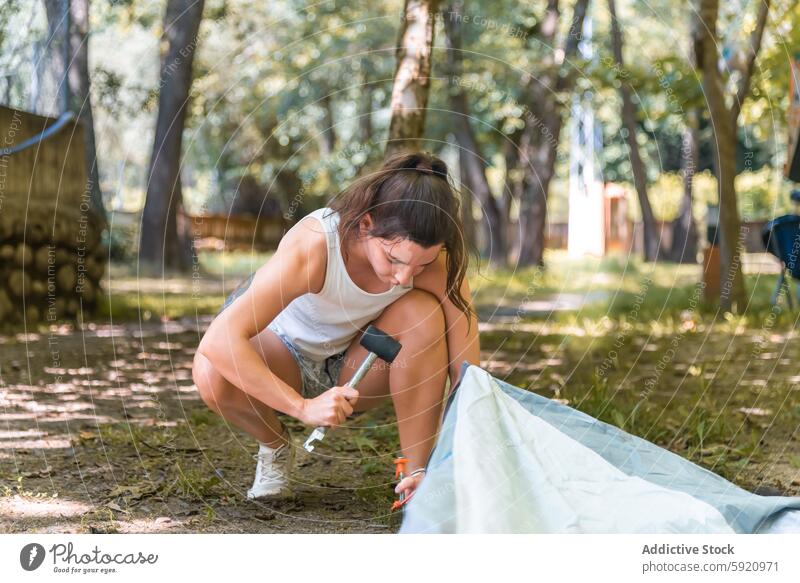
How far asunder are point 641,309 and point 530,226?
476cm

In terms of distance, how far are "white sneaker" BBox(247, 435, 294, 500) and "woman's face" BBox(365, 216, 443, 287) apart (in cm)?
70

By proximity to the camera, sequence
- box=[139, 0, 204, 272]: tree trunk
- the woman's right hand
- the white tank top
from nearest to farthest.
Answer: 1. the woman's right hand
2. the white tank top
3. box=[139, 0, 204, 272]: tree trunk

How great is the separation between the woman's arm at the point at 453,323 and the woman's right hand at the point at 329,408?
0.39 m

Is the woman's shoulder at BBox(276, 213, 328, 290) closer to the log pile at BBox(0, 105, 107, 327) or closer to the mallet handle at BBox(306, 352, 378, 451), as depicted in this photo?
the mallet handle at BBox(306, 352, 378, 451)

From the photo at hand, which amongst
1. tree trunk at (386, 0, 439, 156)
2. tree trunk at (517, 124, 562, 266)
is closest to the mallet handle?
tree trunk at (386, 0, 439, 156)

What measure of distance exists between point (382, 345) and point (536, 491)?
0.53 m

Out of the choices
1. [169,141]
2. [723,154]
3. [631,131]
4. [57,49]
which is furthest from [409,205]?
[631,131]

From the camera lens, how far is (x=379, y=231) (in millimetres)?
2541

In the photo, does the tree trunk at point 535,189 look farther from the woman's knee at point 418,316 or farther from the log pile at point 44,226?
the woman's knee at point 418,316

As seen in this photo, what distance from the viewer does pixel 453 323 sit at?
9.20ft

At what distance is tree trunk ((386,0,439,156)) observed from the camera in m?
4.46

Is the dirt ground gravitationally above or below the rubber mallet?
below

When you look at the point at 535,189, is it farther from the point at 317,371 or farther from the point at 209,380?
the point at 209,380
